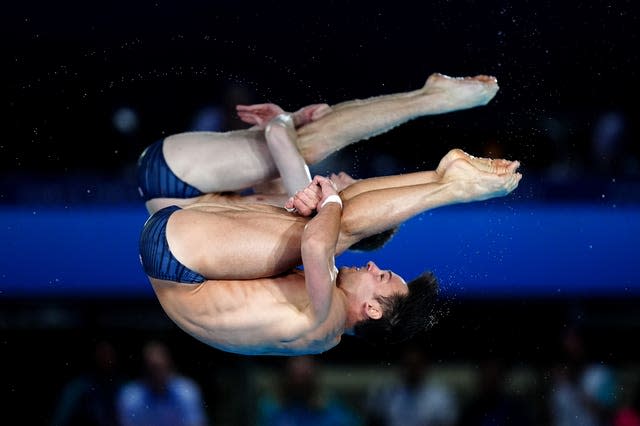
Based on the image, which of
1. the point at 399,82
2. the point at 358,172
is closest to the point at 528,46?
the point at 399,82

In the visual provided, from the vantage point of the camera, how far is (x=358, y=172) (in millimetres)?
4980

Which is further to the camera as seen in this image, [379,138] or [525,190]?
[379,138]

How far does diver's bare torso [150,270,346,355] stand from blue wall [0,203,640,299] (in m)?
1.54

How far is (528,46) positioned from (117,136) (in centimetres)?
215

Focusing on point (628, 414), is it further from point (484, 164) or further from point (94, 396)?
point (94, 396)

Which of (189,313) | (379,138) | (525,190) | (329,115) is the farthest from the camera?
(379,138)

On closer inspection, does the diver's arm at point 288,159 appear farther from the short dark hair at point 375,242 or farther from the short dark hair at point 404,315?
the short dark hair at point 404,315

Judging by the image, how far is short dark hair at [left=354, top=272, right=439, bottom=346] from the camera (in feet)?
11.5

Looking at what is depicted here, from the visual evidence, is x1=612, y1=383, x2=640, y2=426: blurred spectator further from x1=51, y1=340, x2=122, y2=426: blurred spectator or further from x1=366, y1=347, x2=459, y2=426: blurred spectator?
x1=51, y1=340, x2=122, y2=426: blurred spectator

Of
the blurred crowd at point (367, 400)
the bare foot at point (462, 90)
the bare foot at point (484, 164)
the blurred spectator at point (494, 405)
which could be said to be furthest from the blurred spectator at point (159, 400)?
the bare foot at point (484, 164)

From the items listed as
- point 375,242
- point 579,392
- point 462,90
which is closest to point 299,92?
point 462,90

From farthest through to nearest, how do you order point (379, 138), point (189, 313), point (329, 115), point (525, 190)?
1. point (379, 138)
2. point (525, 190)
3. point (329, 115)
4. point (189, 313)

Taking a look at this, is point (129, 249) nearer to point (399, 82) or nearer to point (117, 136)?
point (117, 136)

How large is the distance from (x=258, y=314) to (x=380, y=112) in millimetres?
1025
